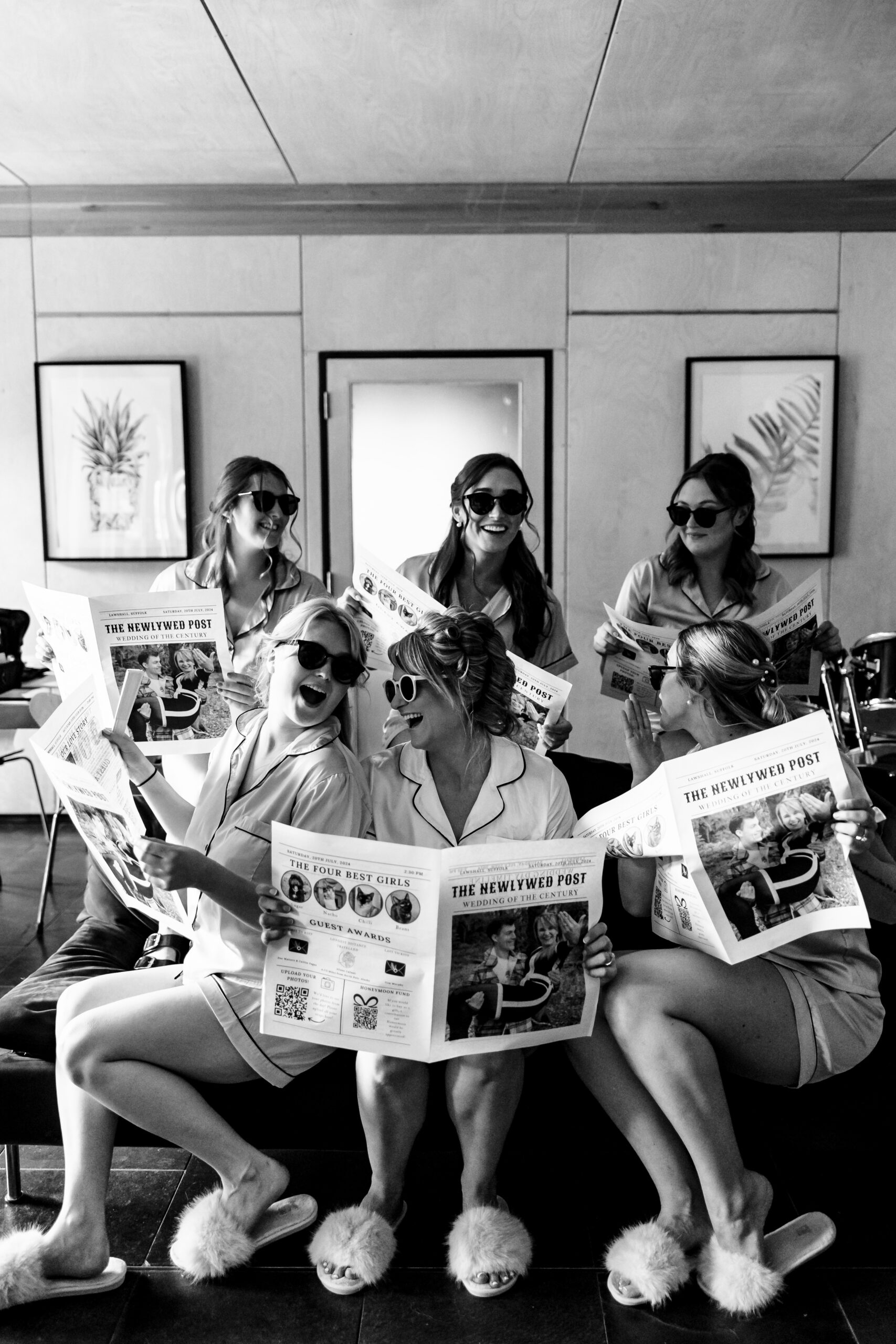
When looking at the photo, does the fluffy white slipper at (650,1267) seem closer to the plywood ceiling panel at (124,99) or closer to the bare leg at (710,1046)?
the bare leg at (710,1046)

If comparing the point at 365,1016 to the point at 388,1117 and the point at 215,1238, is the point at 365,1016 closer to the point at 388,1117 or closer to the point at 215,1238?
the point at 388,1117

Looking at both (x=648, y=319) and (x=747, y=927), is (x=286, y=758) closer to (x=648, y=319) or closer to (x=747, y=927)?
(x=747, y=927)

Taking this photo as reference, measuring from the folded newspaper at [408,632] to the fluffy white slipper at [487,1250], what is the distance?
3.18 ft

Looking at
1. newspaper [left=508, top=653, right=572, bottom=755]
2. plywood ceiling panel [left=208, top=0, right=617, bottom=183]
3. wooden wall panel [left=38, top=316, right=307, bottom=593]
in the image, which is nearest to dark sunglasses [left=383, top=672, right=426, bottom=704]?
newspaper [left=508, top=653, right=572, bottom=755]

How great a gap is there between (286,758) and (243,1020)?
0.49 metres

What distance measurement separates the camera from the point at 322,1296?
6.39ft

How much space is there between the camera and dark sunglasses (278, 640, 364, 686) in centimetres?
208

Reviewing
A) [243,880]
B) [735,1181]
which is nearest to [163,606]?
[243,880]

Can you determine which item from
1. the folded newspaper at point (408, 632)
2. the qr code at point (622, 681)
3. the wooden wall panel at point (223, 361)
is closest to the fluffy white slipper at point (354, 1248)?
the folded newspaper at point (408, 632)

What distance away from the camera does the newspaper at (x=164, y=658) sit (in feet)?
8.39

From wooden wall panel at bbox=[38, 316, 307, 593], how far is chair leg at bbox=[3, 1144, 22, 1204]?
10.1 ft

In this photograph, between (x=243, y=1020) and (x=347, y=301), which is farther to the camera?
(x=347, y=301)

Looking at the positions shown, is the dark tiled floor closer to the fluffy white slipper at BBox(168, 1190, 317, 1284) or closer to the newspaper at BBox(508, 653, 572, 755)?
the fluffy white slipper at BBox(168, 1190, 317, 1284)

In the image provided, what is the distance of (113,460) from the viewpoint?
4.81 metres
